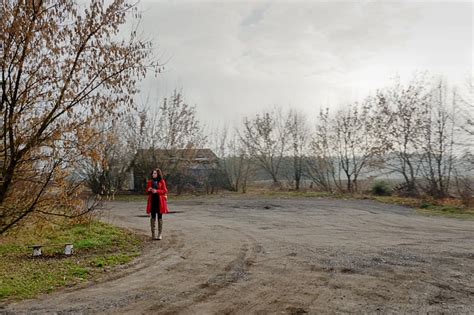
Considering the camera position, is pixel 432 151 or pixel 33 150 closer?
pixel 33 150

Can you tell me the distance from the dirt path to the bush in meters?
16.4

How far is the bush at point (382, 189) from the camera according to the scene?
28359 millimetres

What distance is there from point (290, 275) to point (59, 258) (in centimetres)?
→ 499

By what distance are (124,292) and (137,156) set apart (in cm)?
2749

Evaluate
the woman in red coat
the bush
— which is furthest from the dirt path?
the bush

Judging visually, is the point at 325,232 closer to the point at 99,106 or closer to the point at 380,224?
the point at 380,224

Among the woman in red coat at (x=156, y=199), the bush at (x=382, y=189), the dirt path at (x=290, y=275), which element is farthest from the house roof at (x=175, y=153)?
the woman in red coat at (x=156, y=199)

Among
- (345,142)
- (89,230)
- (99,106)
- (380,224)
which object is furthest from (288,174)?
(99,106)

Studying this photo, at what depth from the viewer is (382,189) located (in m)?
28.5

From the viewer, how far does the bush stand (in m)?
28.4

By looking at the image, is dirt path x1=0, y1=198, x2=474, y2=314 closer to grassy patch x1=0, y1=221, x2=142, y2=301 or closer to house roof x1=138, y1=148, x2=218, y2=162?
grassy patch x1=0, y1=221, x2=142, y2=301

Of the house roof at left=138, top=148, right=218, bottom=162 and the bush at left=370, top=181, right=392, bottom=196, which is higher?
the house roof at left=138, top=148, right=218, bottom=162

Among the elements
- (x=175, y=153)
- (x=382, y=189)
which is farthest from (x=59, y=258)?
(x=175, y=153)

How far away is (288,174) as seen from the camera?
37.8 metres
